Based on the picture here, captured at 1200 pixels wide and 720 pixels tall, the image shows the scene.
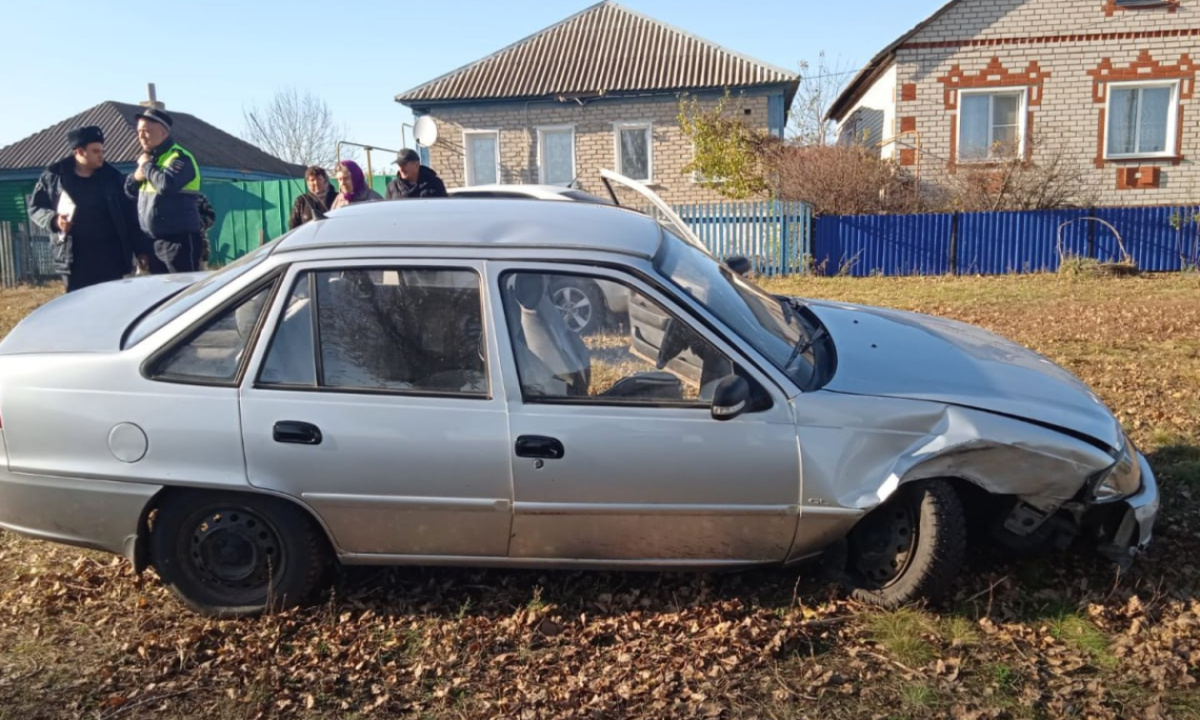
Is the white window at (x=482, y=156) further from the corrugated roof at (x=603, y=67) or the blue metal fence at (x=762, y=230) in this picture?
the blue metal fence at (x=762, y=230)

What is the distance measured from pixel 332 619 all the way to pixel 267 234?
20.6m

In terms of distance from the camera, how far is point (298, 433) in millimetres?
3316

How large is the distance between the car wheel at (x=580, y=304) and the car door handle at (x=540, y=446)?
501mm

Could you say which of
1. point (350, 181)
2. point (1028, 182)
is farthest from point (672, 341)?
point (1028, 182)

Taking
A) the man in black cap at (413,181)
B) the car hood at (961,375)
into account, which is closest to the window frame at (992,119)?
the man in black cap at (413,181)

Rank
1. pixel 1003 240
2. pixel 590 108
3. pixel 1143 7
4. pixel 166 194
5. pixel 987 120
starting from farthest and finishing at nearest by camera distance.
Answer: pixel 590 108 → pixel 987 120 → pixel 1143 7 → pixel 1003 240 → pixel 166 194

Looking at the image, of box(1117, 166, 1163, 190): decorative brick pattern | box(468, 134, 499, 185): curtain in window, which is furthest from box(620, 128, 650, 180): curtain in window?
box(1117, 166, 1163, 190): decorative brick pattern

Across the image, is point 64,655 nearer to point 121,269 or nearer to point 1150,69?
point 121,269

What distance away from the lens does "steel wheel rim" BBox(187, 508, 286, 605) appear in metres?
3.48

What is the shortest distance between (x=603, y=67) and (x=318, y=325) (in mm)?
20724

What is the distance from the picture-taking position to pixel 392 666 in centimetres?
327

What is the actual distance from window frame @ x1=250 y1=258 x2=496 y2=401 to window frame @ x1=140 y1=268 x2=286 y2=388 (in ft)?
0.08

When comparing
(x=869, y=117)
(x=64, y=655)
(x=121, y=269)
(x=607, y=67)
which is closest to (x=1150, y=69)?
(x=869, y=117)

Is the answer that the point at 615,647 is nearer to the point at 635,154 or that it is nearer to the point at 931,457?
the point at 931,457
